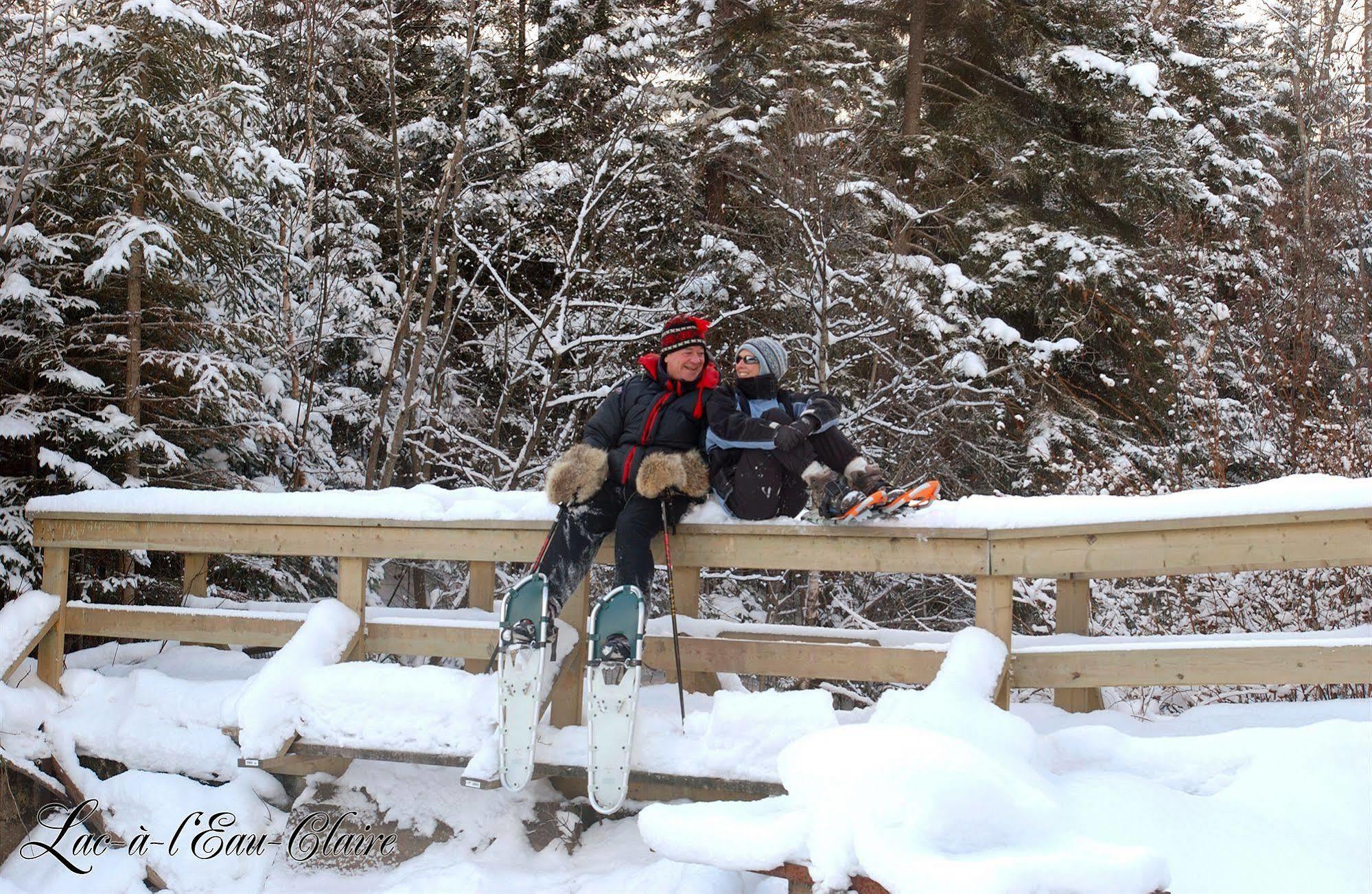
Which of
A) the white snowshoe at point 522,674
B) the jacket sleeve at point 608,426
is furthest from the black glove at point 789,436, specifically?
the white snowshoe at point 522,674

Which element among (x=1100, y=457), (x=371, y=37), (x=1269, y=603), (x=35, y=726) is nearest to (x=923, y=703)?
(x=35, y=726)

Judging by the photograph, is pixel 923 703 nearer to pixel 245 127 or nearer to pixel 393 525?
pixel 393 525

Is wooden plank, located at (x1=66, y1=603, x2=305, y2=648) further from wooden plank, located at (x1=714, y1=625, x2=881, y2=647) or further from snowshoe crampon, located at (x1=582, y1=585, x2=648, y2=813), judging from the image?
wooden plank, located at (x1=714, y1=625, x2=881, y2=647)

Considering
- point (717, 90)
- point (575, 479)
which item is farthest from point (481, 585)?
point (717, 90)

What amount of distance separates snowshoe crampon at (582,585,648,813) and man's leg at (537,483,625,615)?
0.28m

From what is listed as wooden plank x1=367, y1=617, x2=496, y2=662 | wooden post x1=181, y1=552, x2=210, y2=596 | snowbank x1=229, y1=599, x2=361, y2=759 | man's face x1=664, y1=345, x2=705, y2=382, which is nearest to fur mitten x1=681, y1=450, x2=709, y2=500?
man's face x1=664, y1=345, x2=705, y2=382

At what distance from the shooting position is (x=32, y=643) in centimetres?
449

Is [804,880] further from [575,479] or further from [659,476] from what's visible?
[575,479]

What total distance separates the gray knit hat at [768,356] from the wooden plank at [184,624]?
2.47m

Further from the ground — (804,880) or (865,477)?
(865,477)

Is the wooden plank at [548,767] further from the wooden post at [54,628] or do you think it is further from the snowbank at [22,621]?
the wooden post at [54,628]

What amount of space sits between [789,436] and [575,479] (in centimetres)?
95

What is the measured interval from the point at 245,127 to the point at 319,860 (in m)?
6.97

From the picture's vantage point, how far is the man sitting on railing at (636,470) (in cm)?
403
